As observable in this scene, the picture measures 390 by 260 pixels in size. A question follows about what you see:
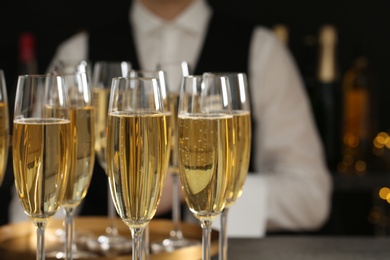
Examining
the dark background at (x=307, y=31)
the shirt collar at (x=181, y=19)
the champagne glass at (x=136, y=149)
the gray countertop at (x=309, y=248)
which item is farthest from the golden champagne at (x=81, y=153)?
the dark background at (x=307, y=31)

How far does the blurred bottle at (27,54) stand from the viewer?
2.46m

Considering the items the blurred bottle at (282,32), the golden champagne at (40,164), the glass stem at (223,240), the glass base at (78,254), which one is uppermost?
the blurred bottle at (282,32)

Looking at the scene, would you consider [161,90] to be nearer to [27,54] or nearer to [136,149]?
[136,149]

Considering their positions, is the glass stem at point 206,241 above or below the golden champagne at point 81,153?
below

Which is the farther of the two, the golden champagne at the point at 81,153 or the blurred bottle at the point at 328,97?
the blurred bottle at the point at 328,97

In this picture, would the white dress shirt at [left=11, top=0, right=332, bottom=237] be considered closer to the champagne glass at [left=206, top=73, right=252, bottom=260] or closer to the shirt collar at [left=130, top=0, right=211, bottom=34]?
the shirt collar at [left=130, top=0, right=211, bottom=34]

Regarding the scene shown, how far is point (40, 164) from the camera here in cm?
90

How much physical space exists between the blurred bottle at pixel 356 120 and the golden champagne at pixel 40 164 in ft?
4.99

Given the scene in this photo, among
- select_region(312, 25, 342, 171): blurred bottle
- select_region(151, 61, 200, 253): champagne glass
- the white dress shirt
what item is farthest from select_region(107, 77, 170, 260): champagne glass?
select_region(312, 25, 342, 171): blurred bottle

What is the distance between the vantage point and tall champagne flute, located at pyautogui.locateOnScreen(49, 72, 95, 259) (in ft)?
3.32

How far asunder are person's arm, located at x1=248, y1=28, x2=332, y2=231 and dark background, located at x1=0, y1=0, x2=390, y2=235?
8.9 inches

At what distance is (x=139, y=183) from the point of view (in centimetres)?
88

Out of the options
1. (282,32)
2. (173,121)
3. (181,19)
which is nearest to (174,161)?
(173,121)

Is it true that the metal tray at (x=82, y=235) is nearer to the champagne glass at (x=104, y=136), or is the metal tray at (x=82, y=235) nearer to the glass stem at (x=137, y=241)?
the champagne glass at (x=104, y=136)
